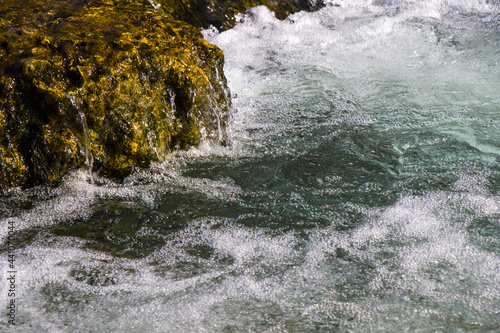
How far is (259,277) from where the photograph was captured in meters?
2.44

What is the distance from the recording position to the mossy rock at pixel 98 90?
312 cm

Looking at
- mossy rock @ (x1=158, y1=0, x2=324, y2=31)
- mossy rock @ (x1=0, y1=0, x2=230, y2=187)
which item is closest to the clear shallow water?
mossy rock @ (x1=0, y1=0, x2=230, y2=187)

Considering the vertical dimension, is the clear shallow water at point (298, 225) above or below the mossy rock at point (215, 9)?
below

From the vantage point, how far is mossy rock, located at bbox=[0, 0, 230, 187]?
3.12 metres

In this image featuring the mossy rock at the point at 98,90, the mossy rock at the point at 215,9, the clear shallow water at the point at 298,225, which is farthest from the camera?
the mossy rock at the point at 215,9

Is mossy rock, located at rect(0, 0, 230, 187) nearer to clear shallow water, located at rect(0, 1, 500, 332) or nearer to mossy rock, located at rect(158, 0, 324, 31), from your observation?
clear shallow water, located at rect(0, 1, 500, 332)

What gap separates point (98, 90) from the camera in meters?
3.25

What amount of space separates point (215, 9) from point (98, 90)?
10.6 ft

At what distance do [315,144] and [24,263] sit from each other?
2.21 m

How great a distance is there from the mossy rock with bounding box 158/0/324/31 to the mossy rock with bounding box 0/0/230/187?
1.92 metres

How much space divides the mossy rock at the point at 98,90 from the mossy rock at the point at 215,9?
1.92 meters

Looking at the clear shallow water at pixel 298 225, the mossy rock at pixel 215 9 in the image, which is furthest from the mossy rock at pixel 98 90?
the mossy rock at pixel 215 9

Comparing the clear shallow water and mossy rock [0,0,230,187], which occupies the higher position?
mossy rock [0,0,230,187]

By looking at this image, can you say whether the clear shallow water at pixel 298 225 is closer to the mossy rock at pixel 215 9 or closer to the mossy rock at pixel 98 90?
the mossy rock at pixel 98 90
